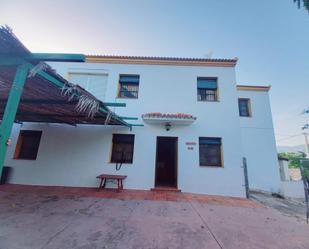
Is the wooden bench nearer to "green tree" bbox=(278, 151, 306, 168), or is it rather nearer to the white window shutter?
the white window shutter

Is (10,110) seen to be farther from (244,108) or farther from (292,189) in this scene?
(292,189)

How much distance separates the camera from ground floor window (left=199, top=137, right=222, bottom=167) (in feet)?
20.0

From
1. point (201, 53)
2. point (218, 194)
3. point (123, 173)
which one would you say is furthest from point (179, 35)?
point (218, 194)

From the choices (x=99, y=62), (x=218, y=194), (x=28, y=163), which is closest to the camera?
(x=218, y=194)

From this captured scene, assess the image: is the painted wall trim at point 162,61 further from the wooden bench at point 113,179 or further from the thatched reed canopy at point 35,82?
the wooden bench at point 113,179

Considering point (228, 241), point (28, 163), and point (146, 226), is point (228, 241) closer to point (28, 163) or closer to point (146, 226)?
point (146, 226)

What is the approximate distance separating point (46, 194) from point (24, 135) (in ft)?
12.1

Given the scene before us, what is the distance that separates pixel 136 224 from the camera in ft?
9.73

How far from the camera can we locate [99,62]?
730 cm

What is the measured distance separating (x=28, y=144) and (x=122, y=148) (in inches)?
178

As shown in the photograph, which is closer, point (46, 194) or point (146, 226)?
point (146, 226)

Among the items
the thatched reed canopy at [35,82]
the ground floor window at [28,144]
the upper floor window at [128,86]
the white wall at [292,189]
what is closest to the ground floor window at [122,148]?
the upper floor window at [128,86]

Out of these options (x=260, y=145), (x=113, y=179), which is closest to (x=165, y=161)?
(x=113, y=179)

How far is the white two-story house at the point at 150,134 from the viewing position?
5.96m
